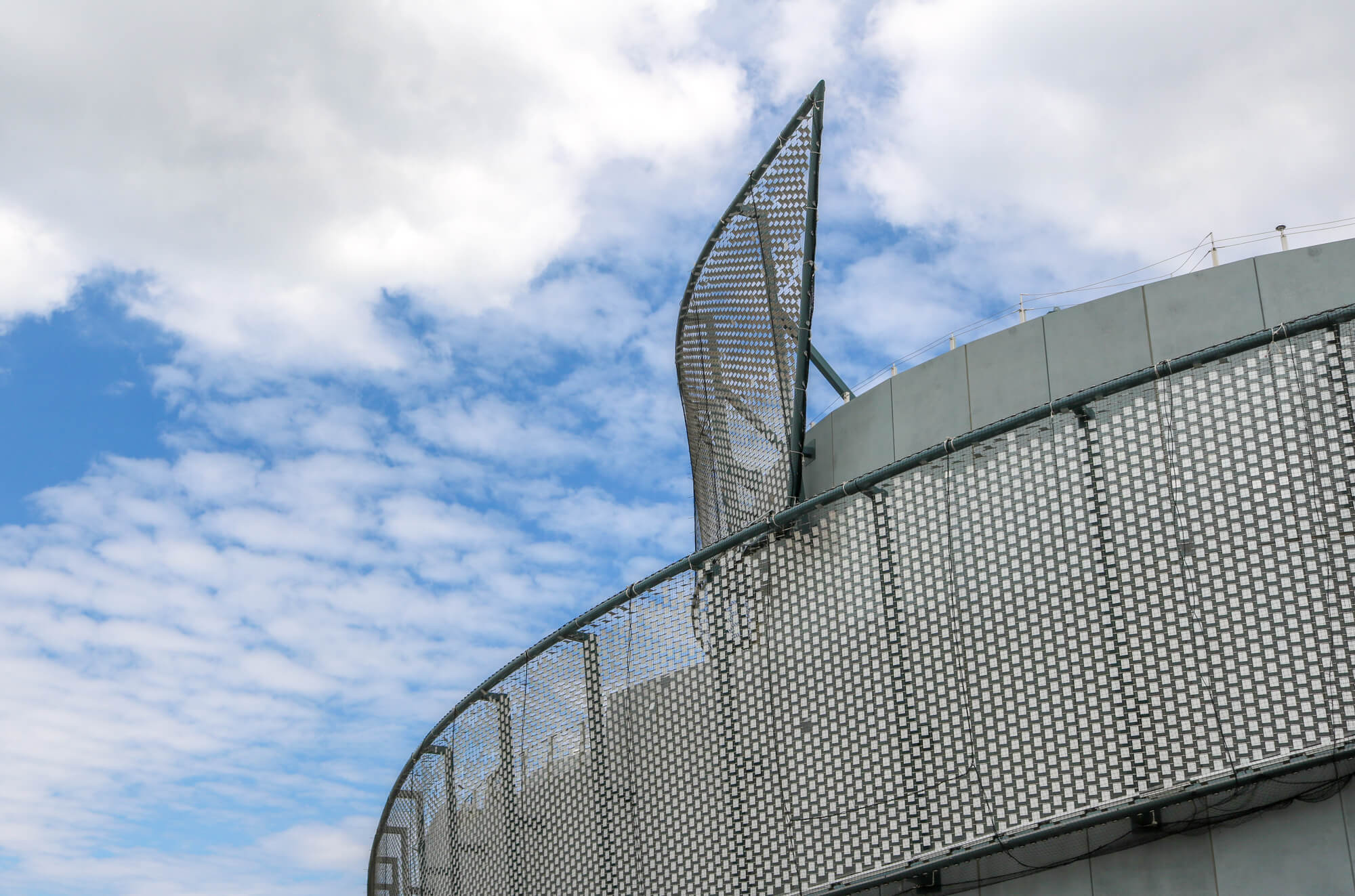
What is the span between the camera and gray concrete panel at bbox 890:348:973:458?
13641 mm

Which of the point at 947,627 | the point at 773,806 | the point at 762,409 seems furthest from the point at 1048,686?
the point at 762,409

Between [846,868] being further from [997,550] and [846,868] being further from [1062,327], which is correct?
[1062,327]

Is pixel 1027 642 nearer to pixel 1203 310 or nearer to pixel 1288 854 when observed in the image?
pixel 1288 854

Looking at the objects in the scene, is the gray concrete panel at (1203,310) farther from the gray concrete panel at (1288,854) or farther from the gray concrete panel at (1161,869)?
the gray concrete panel at (1161,869)

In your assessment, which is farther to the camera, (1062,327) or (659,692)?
(659,692)

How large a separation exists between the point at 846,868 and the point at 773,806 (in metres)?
1.08

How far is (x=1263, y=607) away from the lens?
10.3 meters

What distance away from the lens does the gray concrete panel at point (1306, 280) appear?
38.4 ft

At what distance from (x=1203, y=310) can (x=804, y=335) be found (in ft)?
14.2

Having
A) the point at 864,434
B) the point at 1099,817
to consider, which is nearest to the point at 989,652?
the point at 1099,817

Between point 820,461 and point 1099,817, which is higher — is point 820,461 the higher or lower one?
the higher one

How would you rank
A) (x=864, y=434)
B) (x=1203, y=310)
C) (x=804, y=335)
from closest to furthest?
(x=1203, y=310), (x=864, y=434), (x=804, y=335)

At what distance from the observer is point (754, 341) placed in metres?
15.8

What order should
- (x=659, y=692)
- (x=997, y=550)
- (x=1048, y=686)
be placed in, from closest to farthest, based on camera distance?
(x=1048, y=686) → (x=997, y=550) → (x=659, y=692)
